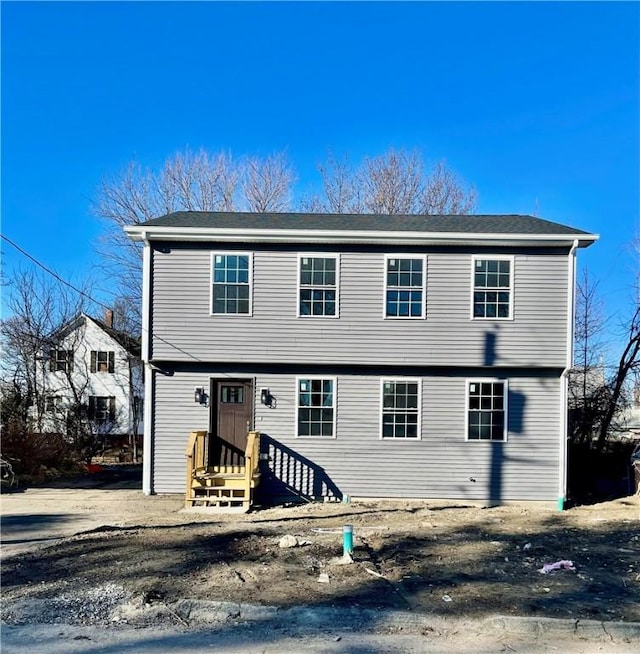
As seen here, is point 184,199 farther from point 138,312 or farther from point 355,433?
point 355,433

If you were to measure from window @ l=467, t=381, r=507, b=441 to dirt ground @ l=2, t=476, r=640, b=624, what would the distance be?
1830 millimetres

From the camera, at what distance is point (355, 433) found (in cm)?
1212

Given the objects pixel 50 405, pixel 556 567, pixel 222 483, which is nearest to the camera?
pixel 556 567

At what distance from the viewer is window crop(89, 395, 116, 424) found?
71.6 ft

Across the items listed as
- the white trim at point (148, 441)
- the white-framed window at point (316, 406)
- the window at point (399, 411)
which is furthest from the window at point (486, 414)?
the white trim at point (148, 441)

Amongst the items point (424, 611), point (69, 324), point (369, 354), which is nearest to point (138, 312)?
point (69, 324)

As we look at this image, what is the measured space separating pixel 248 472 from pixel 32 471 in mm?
7155

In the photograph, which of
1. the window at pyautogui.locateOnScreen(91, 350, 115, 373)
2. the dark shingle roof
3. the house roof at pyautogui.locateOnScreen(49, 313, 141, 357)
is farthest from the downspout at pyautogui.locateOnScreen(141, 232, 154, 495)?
the window at pyautogui.locateOnScreen(91, 350, 115, 373)

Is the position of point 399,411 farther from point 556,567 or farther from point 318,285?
point 556,567

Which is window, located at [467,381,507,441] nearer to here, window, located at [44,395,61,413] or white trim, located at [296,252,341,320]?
white trim, located at [296,252,341,320]

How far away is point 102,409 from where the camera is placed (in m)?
24.6

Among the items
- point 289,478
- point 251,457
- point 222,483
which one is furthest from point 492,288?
point 222,483

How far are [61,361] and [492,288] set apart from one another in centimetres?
1725

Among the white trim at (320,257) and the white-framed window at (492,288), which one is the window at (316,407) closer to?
the white trim at (320,257)
